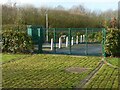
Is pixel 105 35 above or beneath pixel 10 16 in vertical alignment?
beneath

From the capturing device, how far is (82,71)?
36.6ft

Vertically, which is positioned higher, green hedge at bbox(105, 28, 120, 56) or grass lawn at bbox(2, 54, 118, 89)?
green hedge at bbox(105, 28, 120, 56)

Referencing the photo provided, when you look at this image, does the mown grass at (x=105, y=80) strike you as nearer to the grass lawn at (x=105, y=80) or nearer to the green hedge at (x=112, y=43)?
the grass lawn at (x=105, y=80)

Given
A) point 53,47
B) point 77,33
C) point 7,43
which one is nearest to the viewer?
point 7,43

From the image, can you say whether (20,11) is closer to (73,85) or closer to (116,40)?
(116,40)

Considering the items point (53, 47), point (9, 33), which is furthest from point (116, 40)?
point (9, 33)

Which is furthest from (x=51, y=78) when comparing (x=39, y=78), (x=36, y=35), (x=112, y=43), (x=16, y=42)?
(x=36, y=35)

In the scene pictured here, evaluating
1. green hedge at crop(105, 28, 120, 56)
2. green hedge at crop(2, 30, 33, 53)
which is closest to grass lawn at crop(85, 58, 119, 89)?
green hedge at crop(105, 28, 120, 56)

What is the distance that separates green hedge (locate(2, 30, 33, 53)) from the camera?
1788cm

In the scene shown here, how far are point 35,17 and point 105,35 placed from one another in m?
19.7

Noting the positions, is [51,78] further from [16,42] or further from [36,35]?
[36,35]

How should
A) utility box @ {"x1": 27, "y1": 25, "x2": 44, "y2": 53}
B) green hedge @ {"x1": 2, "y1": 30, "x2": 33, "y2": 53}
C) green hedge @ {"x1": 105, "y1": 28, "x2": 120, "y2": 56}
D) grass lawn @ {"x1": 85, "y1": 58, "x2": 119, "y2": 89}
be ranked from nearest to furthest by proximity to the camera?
grass lawn @ {"x1": 85, "y1": 58, "x2": 119, "y2": 89} → green hedge @ {"x1": 105, "y1": 28, "x2": 120, "y2": 56} → green hedge @ {"x1": 2, "y1": 30, "x2": 33, "y2": 53} → utility box @ {"x1": 27, "y1": 25, "x2": 44, "y2": 53}

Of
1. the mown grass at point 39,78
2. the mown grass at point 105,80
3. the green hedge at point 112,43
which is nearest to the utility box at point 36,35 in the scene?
the green hedge at point 112,43

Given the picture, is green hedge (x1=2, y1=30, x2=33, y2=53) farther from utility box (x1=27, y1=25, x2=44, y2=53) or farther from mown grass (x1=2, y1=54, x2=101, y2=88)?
mown grass (x1=2, y1=54, x2=101, y2=88)
